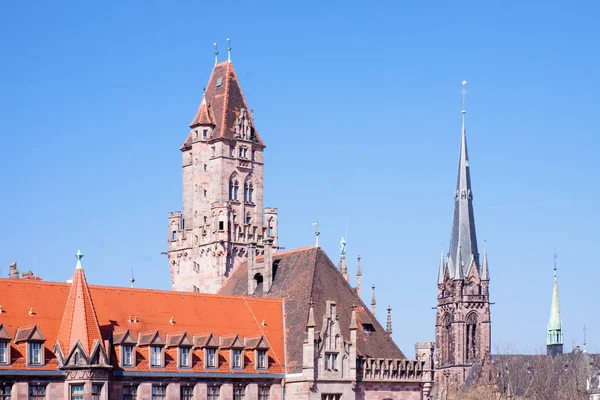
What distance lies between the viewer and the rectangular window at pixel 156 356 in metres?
85.6

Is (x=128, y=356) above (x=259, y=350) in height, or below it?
below

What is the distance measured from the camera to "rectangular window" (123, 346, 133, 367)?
84.2 meters

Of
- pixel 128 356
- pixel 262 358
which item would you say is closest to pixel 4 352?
pixel 128 356

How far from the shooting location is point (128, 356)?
277 ft

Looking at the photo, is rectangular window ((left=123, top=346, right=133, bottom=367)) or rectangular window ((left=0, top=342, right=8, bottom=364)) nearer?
rectangular window ((left=0, top=342, right=8, bottom=364))

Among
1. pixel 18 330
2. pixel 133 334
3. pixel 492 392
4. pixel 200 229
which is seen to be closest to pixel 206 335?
pixel 133 334

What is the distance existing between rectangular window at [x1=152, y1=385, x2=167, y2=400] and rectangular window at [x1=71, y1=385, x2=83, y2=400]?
18.0 ft

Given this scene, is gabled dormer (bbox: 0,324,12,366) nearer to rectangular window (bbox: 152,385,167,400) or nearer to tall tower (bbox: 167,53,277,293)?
rectangular window (bbox: 152,385,167,400)

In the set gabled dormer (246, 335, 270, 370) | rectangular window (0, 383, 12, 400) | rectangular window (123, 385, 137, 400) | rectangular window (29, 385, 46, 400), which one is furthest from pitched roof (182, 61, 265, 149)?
rectangular window (0, 383, 12, 400)

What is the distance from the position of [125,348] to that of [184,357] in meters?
4.60

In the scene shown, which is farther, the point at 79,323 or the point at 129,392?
the point at 129,392

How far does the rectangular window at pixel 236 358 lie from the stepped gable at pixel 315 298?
4031 mm

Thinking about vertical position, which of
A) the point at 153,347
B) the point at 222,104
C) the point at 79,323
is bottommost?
the point at 153,347

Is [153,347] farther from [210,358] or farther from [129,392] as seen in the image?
[210,358]
